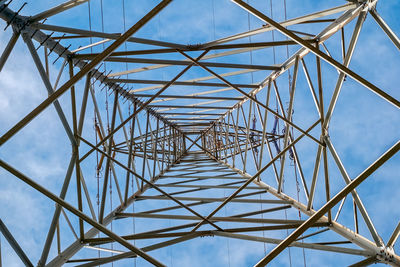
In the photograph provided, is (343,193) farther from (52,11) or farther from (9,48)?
(52,11)

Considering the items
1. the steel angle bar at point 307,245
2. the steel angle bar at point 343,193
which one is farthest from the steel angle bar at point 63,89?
the steel angle bar at point 307,245

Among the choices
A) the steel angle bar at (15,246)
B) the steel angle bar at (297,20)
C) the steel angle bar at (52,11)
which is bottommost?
the steel angle bar at (15,246)

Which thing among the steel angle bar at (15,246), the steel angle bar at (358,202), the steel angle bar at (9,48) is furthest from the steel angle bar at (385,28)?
the steel angle bar at (15,246)

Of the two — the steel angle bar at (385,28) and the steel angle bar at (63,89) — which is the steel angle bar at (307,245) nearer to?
the steel angle bar at (385,28)

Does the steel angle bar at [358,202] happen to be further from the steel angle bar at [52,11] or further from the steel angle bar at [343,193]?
the steel angle bar at [52,11]

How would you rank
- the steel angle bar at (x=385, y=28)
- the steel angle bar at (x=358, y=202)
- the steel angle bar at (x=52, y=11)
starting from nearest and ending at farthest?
the steel angle bar at (x=385, y=28), the steel angle bar at (x=358, y=202), the steel angle bar at (x=52, y=11)

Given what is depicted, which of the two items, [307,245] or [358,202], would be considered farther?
[307,245]

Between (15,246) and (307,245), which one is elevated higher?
(307,245)

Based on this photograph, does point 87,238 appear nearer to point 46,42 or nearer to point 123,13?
point 46,42

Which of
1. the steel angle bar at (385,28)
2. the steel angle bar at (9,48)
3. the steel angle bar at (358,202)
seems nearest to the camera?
the steel angle bar at (9,48)

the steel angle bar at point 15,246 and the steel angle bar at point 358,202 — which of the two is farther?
the steel angle bar at point 358,202

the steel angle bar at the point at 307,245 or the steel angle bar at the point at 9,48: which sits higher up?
the steel angle bar at the point at 9,48

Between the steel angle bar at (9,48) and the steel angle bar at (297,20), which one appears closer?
the steel angle bar at (9,48)

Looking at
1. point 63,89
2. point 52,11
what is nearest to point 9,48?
point 52,11
